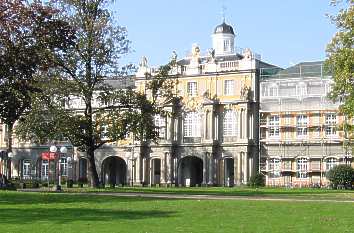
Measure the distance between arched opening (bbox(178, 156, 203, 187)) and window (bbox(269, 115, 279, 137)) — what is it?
11271 mm

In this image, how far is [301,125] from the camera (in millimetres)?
81625

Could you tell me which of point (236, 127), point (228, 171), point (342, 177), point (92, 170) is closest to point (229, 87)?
point (236, 127)

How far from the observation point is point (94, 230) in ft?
66.0

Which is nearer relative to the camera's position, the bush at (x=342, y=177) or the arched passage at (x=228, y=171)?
the bush at (x=342, y=177)

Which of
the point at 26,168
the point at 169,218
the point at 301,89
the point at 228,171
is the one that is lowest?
the point at 228,171

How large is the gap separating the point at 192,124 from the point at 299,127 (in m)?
14.1

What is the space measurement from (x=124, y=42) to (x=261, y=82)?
30.8 meters

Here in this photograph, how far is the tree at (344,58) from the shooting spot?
46125 mm

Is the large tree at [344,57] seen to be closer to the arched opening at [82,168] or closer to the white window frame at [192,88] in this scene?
the white window frame at [192,88]

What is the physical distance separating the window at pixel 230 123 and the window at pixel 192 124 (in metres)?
3.87

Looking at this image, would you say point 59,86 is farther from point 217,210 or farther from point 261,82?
point 261,82

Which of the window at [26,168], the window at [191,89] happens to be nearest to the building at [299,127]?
the window at [191,89]

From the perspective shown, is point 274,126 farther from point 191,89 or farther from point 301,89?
point 191,89

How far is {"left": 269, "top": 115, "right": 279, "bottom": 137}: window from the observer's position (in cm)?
8331
